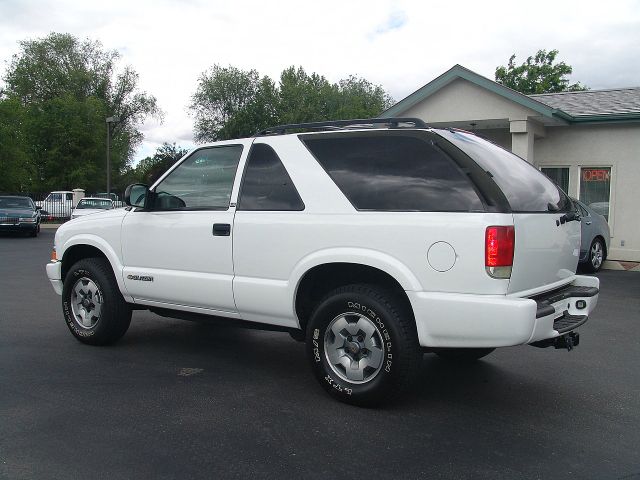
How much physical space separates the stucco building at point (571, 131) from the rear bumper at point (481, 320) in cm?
1138

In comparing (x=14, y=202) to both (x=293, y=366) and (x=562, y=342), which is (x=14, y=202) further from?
(x=562, y=342)

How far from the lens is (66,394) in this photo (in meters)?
4.52

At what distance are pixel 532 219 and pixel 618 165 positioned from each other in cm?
1210

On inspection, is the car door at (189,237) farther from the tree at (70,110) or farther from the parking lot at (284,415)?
the tree at (70,110)

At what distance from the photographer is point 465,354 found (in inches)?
204

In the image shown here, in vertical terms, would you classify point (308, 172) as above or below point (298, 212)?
above

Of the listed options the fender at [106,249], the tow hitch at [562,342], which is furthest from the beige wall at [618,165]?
the fender at [106,249]

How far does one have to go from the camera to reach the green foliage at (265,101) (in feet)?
202

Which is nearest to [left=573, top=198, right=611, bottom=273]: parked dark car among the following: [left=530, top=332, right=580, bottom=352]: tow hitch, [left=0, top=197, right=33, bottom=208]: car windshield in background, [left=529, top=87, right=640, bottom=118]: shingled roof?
[left=529, top=87, right=640, bottom=118]: shingled roof

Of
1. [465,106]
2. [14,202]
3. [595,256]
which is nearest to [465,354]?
[595,256]

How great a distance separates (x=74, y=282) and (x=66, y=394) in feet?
5.69

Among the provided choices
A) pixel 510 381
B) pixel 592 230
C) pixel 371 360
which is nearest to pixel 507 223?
pixel 371 360

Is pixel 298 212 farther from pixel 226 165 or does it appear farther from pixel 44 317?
pixel 44 317

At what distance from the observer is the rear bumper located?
3676mm
